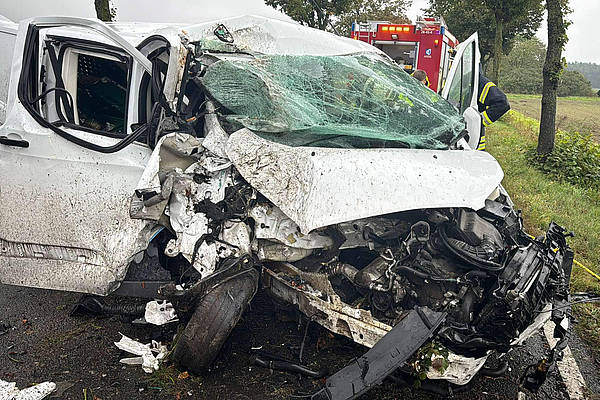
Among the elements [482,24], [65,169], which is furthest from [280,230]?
[482,24]

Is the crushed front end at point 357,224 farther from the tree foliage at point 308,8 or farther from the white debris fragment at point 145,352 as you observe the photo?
the tree foliage at point 308,8

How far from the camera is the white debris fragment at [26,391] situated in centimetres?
272

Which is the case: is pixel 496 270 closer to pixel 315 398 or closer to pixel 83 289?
pixel 315 398

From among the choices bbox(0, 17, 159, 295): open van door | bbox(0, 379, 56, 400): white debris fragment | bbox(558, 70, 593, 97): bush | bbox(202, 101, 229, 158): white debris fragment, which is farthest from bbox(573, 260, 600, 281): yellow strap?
bbox(558, 70, 593, 97): bush

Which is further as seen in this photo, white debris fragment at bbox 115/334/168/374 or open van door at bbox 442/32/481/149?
open van door at bbox 442/32/481/149

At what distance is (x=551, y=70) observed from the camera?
27.3 ft

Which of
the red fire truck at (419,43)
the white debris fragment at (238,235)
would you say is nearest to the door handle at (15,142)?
the white debris fragment at (238,235)

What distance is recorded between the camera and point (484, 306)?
259cm

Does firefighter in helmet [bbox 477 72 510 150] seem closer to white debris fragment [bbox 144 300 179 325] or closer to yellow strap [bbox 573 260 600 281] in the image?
yellow strap [bbox 573 260 600 281]

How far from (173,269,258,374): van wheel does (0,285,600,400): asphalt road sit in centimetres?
18

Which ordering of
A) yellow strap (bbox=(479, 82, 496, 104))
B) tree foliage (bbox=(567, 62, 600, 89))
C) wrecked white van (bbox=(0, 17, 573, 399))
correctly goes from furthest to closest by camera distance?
tree foliage (bbox=(567, 62, 600, 89)), yellow strap (bbox=(479, 82, 496, 104)), wrecked white van (bbox=(0, 17, 573, 399))

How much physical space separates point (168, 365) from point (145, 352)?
0.65 ft

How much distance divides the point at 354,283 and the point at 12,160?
7.59 ft

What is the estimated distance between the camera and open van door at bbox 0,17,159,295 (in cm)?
309
